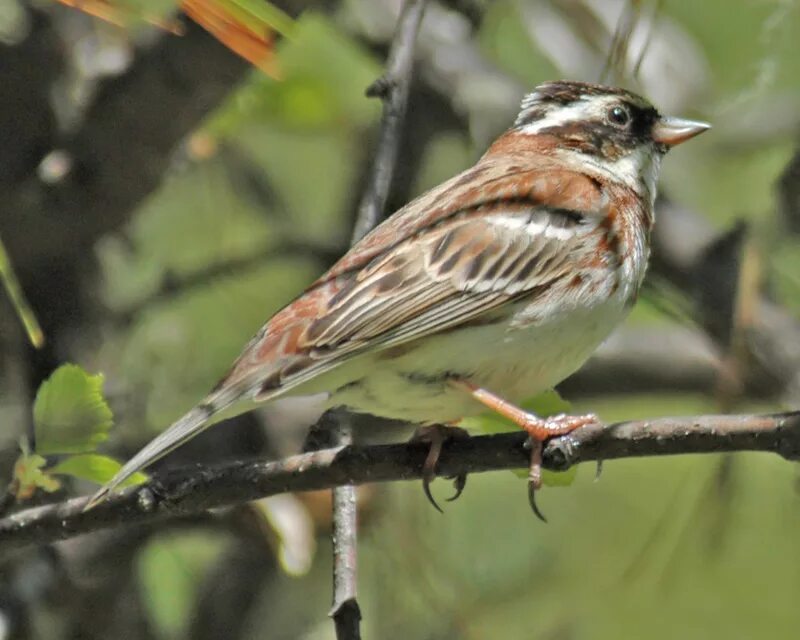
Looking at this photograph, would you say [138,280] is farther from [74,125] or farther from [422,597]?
[422,597]

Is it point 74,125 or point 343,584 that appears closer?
point 343,584

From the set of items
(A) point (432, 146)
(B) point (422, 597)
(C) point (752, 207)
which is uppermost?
(A) point (432, 146)

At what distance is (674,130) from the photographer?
10.6ft

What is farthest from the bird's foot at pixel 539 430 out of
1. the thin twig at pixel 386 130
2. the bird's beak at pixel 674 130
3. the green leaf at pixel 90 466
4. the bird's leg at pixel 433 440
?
the bird's beak at pixel 674 130

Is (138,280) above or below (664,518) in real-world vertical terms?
above

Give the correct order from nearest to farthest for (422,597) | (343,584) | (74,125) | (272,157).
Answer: (343,584), (422,597), (74,125), (272,157)

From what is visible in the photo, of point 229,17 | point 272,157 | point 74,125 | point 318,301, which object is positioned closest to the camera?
point 229,17

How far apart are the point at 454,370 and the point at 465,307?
150 millimetres

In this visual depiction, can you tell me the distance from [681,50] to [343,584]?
2850mm

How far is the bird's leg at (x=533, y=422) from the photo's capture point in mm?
2084

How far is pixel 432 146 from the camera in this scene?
413cm

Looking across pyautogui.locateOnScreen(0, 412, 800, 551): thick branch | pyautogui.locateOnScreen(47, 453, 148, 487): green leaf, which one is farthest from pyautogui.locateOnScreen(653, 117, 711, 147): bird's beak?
pyautogui.locateOnScreen(47, 453, 148, 487): green leaf

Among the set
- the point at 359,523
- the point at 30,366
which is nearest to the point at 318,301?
the point at 359,523

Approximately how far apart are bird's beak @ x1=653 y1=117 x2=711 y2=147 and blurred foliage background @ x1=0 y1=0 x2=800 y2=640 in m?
0.15
